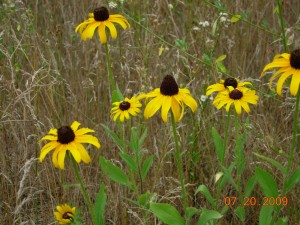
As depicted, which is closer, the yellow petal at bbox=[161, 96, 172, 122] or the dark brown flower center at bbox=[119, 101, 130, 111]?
the yellow petal at bbox=[161, 96, 172, 122]

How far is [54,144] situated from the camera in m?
1.44

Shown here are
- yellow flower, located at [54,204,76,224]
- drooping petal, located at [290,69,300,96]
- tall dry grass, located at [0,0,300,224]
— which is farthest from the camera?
tall dry grass, located at [0,0,300,224]

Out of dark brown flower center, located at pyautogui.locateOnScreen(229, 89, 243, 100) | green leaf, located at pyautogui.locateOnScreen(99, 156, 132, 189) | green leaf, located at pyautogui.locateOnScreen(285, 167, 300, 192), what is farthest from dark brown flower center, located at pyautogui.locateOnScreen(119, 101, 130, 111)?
green leaf, located at pyautogui.locateOnScreen(285, 167, 300, 192)

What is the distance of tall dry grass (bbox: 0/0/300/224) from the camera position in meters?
2.13

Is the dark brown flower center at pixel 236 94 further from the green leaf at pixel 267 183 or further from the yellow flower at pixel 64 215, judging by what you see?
the yellow flower at pixel 64 215

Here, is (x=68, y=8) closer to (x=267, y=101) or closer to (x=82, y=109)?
(x=82, y=109)

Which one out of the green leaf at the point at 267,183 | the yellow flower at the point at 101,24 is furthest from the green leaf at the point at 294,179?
the yellow flower at the point at 101,24

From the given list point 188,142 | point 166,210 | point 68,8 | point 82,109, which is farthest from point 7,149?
point 68,8

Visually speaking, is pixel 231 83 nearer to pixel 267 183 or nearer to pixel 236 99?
pixel 236 99

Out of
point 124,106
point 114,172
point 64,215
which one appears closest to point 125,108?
point 124,106

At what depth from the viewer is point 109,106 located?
8.88ft

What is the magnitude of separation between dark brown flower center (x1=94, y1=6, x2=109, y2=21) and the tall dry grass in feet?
1.24

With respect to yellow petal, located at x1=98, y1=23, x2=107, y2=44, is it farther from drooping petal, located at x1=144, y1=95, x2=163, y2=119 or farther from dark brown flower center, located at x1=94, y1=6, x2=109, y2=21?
drooping petal, located at x1=144, y1=95, x2=163, y2=119

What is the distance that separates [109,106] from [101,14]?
91 centimetres
